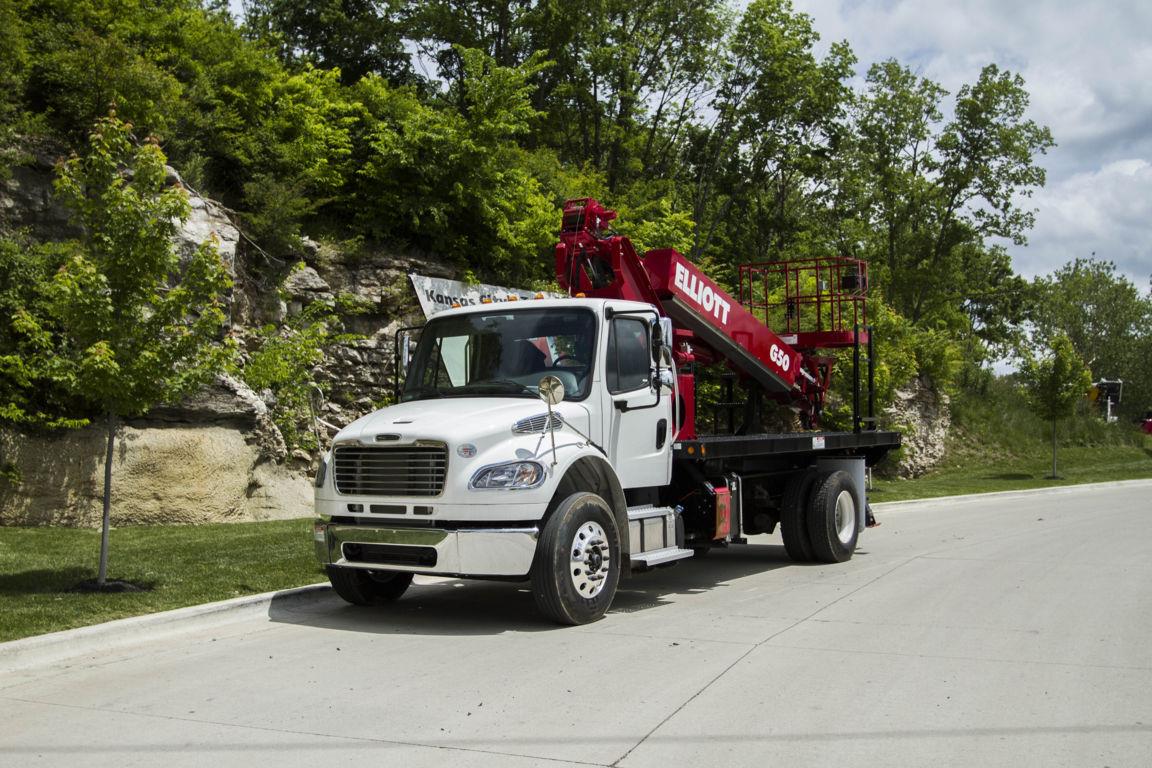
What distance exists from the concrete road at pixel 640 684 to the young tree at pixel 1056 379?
73.8 feet

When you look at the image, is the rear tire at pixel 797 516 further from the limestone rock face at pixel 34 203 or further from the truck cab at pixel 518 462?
the limestone rock face at pixel 34 203

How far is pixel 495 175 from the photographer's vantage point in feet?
72.8

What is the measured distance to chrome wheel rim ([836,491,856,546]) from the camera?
12.3 metres

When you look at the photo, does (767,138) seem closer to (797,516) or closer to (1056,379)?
(1056,379)

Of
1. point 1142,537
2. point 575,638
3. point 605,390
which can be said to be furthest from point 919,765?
point 1142,537

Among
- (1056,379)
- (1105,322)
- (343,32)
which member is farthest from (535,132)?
(1105,322)

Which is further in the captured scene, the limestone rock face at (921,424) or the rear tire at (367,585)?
the limestone rock face at (921,424)

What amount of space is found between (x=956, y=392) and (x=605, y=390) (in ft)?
91.3

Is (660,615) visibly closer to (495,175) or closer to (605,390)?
(605,390)

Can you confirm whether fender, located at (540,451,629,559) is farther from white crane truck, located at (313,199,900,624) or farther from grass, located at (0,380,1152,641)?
grass, located at (0,380,1152,641)

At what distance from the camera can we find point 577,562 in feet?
26.4

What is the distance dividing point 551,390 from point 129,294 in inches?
161

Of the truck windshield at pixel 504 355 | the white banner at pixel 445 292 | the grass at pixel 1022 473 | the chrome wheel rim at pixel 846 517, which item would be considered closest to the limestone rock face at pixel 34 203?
the white banner at pixel 445 292

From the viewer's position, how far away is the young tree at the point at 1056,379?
3073cm
